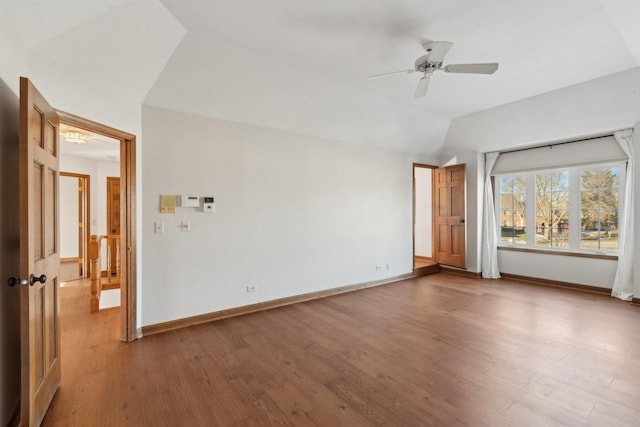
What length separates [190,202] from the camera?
338 cm

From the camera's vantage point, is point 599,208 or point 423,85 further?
point 599,208

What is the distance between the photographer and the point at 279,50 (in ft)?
10.0

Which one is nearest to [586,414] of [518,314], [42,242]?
[518,314]

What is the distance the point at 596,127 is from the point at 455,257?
3104mm

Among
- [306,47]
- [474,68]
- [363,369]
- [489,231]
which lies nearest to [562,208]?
[489,231]

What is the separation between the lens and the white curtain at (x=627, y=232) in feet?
14.0

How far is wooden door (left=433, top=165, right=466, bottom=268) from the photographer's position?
6.01 metres

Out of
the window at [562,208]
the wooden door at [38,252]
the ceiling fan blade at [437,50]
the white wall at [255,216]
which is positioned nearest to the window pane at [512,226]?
the window at [562,208]

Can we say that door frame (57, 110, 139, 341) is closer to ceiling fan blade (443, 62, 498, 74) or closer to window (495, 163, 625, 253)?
ceiling fan blade (443, 62, 498, 74)

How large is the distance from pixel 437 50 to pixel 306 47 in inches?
50.5

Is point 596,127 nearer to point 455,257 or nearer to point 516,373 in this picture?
point 455,257

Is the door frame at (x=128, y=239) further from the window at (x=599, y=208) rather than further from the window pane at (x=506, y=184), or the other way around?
the window at (x=599, y=208)

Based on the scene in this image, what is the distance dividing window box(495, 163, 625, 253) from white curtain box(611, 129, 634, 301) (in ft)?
0.77

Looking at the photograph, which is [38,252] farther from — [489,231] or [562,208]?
[562,208]
